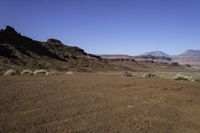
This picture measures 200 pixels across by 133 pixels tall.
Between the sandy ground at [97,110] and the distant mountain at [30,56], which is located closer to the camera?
the sandy ground at [97,110]

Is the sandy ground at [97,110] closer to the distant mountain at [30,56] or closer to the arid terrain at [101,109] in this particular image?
the arid terrain at [101,109]

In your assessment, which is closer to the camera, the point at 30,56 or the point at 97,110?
the point at 97,110

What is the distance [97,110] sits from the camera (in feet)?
36.8

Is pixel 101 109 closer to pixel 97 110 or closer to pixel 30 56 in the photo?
pixel 97 110

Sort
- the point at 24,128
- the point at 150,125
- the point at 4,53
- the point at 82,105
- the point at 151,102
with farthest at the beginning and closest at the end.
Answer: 1. the point at 4,53
2. the point at 151,102
3. the point at 82,105
4. the point at 150,125
5. the point at 24,128

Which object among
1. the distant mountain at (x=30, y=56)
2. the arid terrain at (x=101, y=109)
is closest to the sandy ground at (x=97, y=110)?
the arid terrain at (x=101, y=109)

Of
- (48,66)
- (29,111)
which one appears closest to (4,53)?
(48,66)

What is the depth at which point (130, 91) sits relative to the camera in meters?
16.2

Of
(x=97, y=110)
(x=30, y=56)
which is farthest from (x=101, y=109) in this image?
(x=30, y=56)

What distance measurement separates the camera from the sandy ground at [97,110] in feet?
29.6

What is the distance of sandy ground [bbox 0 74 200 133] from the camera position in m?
9.03

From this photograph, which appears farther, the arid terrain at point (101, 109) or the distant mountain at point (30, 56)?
the distant mountain at point (30, 56)

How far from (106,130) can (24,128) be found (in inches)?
89.3

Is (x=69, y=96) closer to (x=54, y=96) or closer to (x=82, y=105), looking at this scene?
(x=54, y=96)
